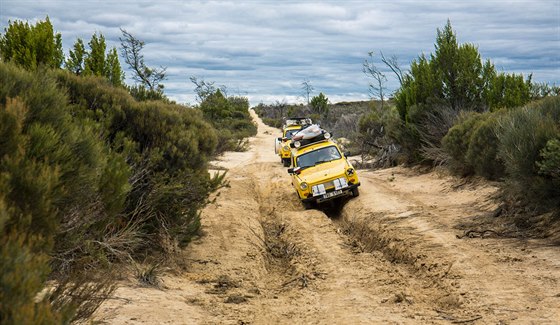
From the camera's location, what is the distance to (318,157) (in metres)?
17.2

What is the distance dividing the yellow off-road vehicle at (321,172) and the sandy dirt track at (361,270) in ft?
1.45

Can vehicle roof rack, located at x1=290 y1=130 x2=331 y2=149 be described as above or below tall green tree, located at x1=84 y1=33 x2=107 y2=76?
below

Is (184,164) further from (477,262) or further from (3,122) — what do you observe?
(3,122)

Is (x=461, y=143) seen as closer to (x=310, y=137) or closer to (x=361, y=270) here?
(x=310, y=137)

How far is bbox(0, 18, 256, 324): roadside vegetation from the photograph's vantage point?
3.84 meters

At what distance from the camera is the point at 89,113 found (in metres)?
9.12

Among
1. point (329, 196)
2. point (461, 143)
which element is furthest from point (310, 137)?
point (461, 143)

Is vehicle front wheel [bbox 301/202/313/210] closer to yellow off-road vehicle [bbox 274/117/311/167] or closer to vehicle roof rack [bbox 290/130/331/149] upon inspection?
vehicle roof rack [bbox 290/130/331/149]

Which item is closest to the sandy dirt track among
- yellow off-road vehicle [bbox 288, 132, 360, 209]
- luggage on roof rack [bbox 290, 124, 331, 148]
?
yellow off-road vehicle [bbox 288, 132, 360, 209]

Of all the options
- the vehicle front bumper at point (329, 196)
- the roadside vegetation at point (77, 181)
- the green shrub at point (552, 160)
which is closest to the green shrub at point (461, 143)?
the vehicle front bumper at point (329, 196)

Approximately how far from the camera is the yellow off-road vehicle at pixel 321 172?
50.7 feet

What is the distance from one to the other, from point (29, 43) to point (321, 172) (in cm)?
805

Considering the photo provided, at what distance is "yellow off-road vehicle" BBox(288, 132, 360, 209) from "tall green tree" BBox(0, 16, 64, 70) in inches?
272

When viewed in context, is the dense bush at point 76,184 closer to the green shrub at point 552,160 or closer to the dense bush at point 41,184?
the dense bush at point 41,184
